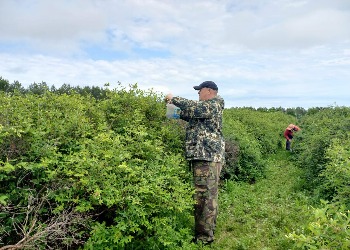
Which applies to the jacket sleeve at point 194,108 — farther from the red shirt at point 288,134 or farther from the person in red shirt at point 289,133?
the red shirt at point 288,134

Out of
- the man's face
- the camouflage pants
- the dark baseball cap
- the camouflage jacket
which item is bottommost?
the camouflage pants

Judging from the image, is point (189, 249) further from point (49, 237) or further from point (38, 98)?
point (38, 98)

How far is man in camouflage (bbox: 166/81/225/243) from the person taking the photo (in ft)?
19.8

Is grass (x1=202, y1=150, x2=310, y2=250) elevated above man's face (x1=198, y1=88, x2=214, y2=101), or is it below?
below

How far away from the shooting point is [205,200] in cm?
602

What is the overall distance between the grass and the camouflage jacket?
150cm

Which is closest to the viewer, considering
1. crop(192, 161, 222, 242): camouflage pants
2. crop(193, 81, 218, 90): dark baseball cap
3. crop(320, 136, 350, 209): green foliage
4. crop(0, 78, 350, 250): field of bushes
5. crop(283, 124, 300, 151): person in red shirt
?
crop(0, 78, 350, 250): field of bushes

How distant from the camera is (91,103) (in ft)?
22.8

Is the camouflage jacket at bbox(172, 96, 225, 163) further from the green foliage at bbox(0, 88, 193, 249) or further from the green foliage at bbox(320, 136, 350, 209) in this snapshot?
the green foliage at bbox(320, 136, 350, 209)

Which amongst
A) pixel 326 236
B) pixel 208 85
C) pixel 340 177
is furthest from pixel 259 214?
pixel 326 236

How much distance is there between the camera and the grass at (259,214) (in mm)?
6200

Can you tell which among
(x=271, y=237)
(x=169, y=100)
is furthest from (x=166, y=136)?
(x=271, y=237)

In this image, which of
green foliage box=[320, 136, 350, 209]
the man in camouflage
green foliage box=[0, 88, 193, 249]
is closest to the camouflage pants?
the man in camouflage

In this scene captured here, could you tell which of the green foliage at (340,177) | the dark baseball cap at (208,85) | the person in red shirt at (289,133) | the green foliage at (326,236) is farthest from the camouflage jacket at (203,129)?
the person in red shirt at (289,133)
